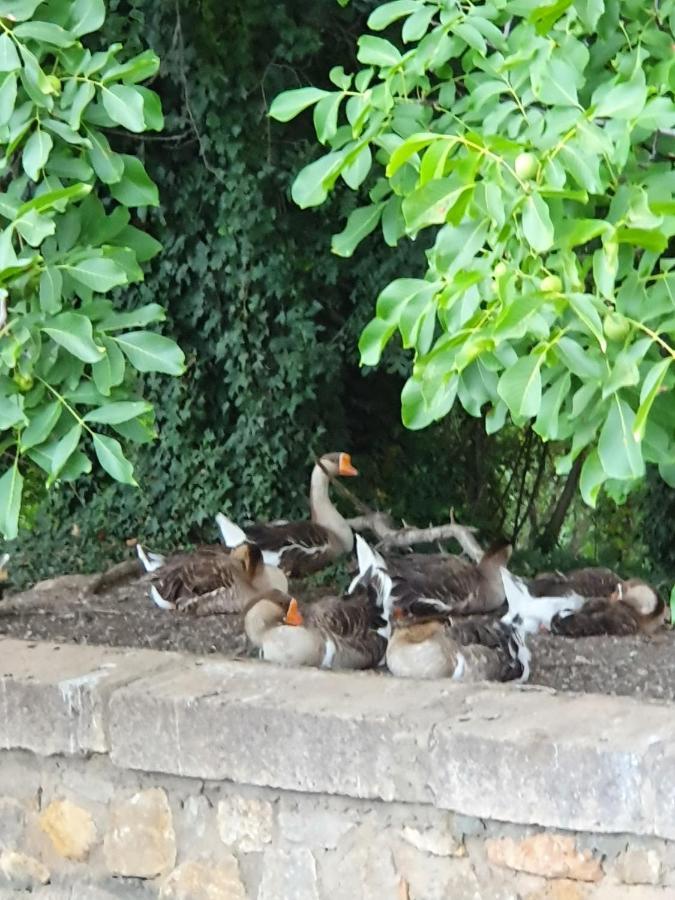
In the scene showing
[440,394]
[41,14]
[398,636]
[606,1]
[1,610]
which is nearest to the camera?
[440,394]

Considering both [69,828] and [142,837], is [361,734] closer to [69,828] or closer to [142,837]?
[142,837]

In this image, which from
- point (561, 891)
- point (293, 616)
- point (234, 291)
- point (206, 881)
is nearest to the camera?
point (561, 891)

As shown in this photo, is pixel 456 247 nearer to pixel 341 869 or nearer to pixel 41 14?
pixel 41 14

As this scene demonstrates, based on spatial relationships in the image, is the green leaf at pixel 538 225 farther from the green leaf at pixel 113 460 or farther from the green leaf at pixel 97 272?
the green leaf at pixel 113 460

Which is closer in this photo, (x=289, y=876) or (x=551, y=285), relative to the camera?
(x=551, y=285)

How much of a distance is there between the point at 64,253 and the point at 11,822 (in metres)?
1.71

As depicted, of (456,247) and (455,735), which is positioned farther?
(455,735)

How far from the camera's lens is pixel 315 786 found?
119 inches

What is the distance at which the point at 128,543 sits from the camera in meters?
7.63

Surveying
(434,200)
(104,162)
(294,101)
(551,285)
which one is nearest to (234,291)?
(104,162)

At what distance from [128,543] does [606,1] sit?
5.51 meters

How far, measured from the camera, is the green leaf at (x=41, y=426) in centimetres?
293

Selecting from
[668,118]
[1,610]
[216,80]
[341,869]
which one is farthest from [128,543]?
[668,118]

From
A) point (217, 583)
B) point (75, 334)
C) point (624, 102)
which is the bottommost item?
point (217, 583)
